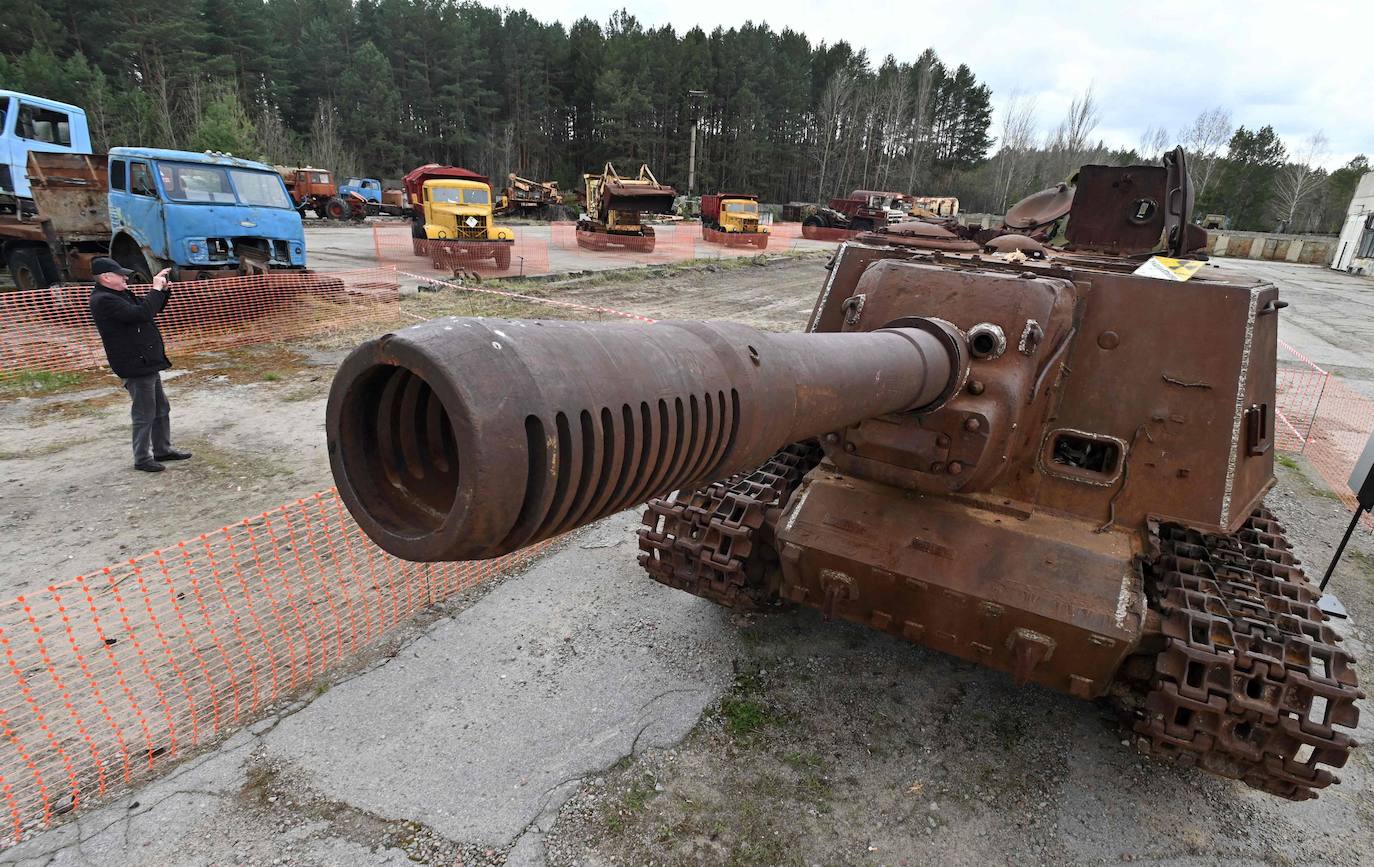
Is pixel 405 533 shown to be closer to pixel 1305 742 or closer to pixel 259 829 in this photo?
pixel 259 829

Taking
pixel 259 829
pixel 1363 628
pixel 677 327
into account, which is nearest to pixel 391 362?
pixel 677 327

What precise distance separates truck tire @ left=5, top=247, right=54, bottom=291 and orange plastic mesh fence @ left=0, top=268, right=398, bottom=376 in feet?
1.51

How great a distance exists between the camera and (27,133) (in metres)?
13.9

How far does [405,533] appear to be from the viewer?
142 cm

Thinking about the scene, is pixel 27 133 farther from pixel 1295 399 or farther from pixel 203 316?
pixel 1295 399

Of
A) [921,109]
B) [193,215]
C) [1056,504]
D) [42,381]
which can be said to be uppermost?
[921,109]

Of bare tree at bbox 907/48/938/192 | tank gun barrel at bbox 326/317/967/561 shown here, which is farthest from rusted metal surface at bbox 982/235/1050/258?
bare tree at bbox 907/48/938/192

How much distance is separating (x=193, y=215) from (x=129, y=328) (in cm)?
602

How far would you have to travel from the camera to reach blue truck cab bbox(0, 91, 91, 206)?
1341 centimetres

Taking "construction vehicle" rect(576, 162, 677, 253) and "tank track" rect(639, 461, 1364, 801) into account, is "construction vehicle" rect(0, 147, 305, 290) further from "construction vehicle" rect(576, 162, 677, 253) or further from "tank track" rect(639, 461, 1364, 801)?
"construction vehicle" rect(576, 162, 677, 253)

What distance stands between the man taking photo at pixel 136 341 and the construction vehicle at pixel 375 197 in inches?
1309

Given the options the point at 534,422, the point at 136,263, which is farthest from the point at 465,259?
the point at 534,422

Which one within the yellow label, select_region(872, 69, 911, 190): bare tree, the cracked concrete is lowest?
the cracked concrete

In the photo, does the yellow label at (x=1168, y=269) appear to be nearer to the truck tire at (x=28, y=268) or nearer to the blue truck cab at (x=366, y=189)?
the truck tire at (x=28, y=268)
